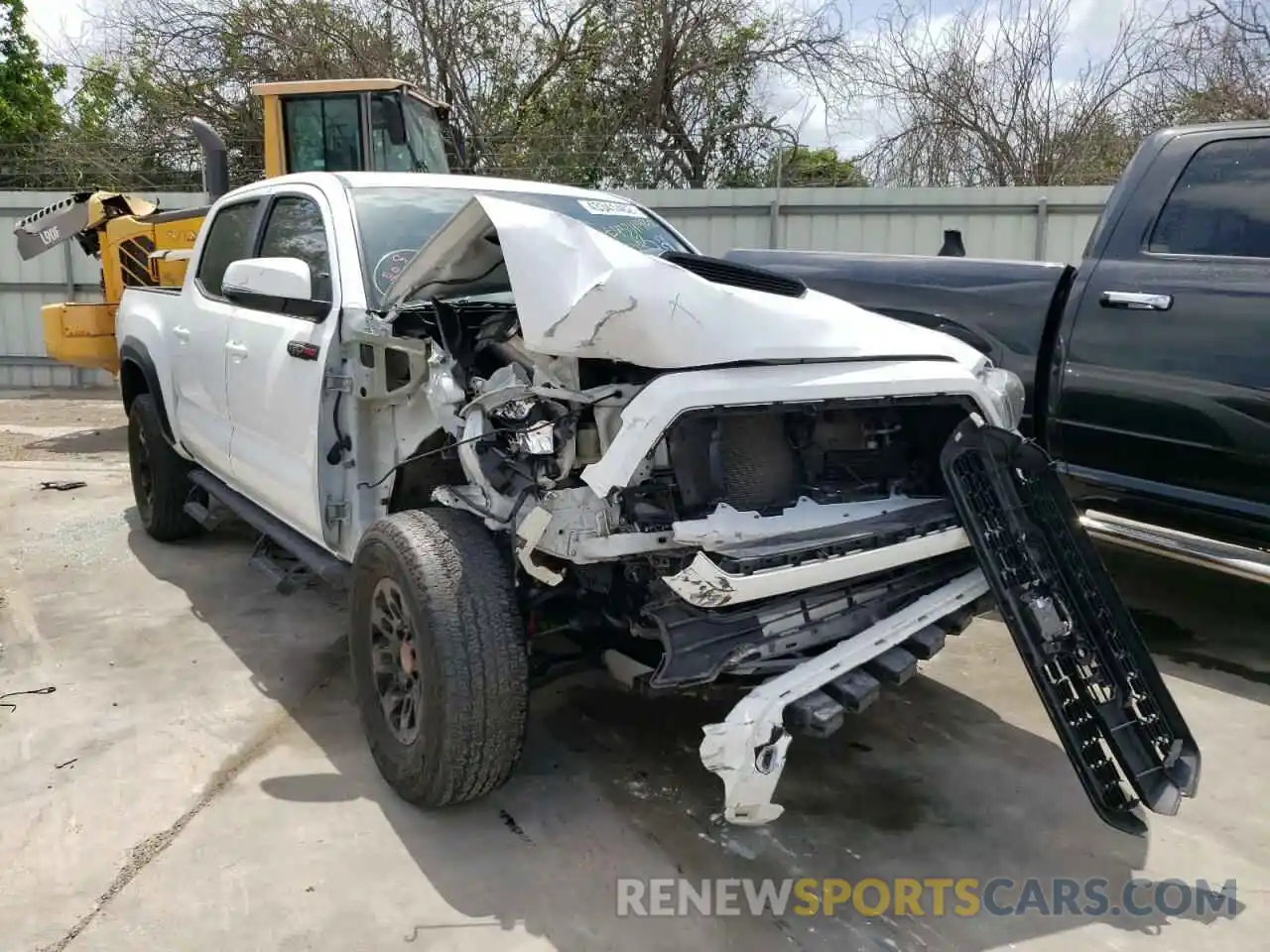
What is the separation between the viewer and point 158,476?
5484 mm

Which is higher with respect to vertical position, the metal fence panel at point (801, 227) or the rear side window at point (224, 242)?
the metal fence panel at point (801, 227)

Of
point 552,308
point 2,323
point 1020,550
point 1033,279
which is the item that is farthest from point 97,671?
point 2,323

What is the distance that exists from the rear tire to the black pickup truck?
3.99 m

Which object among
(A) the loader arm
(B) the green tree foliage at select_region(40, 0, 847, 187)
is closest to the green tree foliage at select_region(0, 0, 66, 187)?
(B) the green tree foliage at select_region(40, 0, 847, 187)

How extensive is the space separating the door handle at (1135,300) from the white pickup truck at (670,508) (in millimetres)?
1220

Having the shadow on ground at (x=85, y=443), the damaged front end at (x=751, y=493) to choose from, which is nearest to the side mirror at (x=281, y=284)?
the damaged front end at (x=751, y=493)

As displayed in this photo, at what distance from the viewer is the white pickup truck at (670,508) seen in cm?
249

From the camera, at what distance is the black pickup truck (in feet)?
12.3

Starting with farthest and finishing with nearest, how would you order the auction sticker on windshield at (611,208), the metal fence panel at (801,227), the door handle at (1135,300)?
the metal fence panel at (801,227) → the auction sticker on windshield at (611,208) → the door handle at (1135,300)

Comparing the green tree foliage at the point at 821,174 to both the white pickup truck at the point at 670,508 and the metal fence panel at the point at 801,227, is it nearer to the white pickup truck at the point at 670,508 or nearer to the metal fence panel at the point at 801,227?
the metal fence panel at the point at 801,227

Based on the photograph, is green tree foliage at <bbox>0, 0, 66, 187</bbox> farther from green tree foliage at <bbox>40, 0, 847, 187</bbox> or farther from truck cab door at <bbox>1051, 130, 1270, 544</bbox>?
truck cab door at <bbox>1051, 130, 1270, 544</bbox>

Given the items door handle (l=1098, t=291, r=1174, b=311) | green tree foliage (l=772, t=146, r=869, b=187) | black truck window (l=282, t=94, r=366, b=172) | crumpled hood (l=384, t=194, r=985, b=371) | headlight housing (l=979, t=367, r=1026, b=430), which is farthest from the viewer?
green tree foliage (l=772, t=146, r=869, b=187)

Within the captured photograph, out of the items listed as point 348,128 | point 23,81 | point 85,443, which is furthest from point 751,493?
point 23,81

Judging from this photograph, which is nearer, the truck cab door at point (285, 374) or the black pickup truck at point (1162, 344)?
the truck cab door at point (285, 374)
